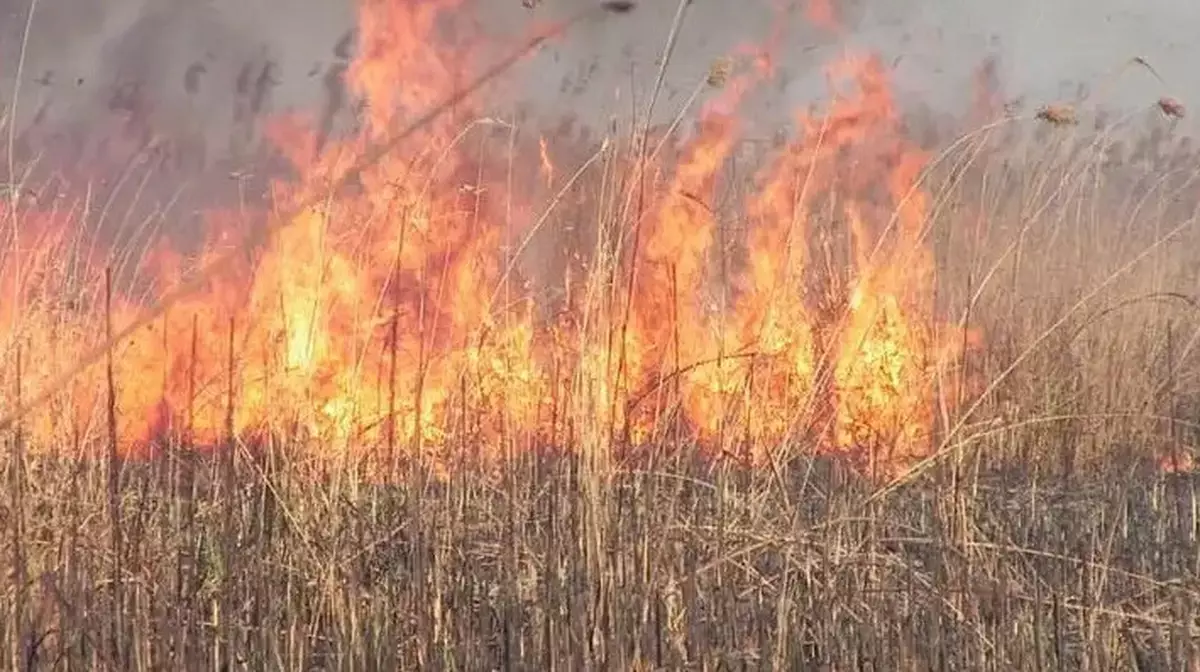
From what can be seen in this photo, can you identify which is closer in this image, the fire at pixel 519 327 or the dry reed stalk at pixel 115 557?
the dry reed stalk at pixel 115 557

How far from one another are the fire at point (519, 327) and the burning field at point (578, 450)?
0.05ft

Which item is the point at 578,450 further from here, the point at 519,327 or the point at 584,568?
the point at 519,327

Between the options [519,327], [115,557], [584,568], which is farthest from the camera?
[519,327]

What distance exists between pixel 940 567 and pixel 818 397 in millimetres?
405

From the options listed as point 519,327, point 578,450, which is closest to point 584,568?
point 578,450

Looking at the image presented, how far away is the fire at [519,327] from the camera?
182 centimetres

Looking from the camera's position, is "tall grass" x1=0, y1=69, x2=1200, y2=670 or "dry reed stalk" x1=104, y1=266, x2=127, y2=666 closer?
"dry reed stalk" x1=104, y1=266, x2=127, y2=666

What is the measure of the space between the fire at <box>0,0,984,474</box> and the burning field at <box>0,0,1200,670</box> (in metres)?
0.01

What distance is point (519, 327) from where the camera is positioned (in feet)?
7.75

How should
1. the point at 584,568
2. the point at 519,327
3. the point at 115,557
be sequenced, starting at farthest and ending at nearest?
the point at 519,327, the point at 584,568, the point at 115,557

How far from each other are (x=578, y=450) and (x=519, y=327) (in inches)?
28.2

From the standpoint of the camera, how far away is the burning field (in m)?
1.63

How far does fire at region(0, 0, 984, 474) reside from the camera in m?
1.82

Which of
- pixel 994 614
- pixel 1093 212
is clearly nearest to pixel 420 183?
pixel 994 614
